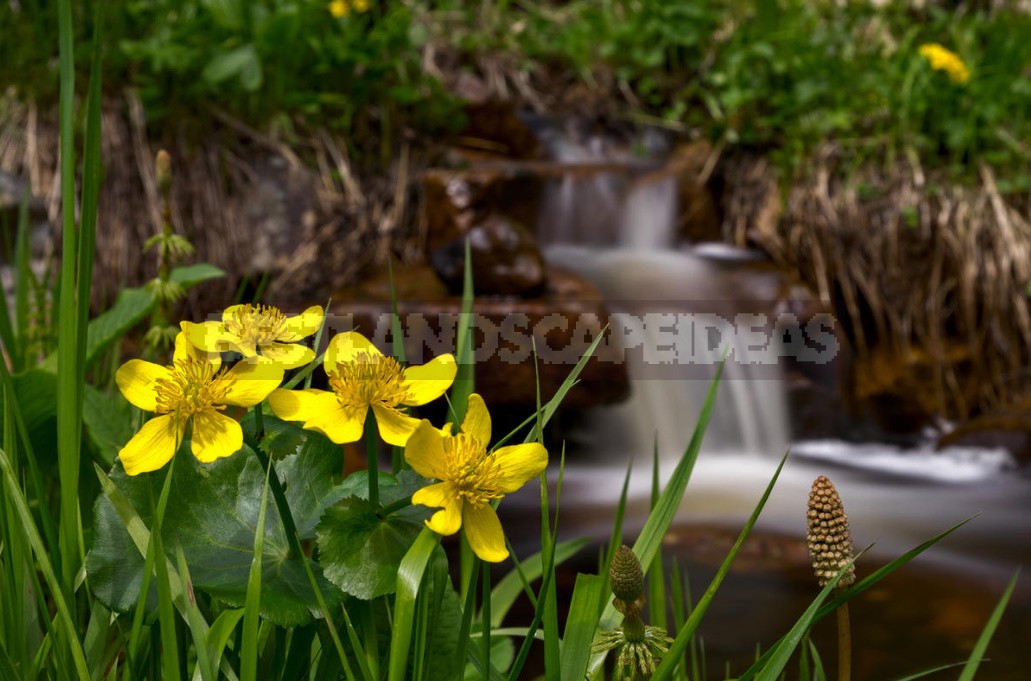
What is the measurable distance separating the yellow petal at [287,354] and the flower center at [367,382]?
0.12 ft

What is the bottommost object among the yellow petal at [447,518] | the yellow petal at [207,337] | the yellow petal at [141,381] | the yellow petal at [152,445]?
the yellow petal at [447,518]

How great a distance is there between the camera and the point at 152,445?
553mm

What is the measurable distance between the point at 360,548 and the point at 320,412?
0.09m

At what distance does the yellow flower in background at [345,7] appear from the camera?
3840 millimetres

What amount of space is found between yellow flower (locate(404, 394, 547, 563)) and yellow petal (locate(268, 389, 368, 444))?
1.7 inches

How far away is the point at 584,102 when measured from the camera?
16.5 feet

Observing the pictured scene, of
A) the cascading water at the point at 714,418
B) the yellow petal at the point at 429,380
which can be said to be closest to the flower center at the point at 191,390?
the yellow petal at the point at 429,380

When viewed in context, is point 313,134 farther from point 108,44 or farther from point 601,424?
point 601,424

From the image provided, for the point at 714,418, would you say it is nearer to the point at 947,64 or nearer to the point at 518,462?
the point at 947,64

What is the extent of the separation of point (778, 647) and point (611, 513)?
2167 mm

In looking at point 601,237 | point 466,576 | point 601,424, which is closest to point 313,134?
point 601,237

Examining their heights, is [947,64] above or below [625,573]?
above

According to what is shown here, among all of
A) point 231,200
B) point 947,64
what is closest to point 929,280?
point 947,64

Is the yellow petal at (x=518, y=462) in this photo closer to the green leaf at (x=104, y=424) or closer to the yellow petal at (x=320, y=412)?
the yellow petal at (x=320, y=412)
